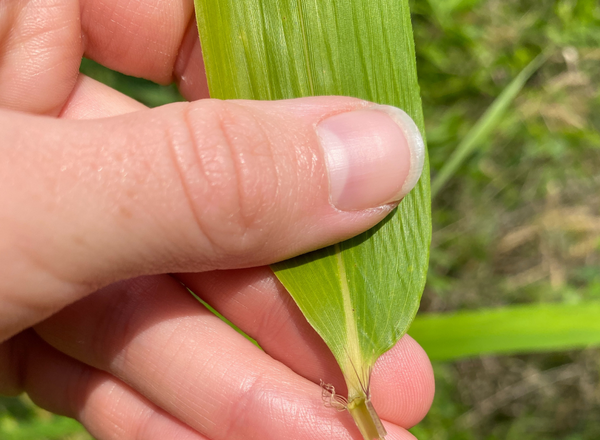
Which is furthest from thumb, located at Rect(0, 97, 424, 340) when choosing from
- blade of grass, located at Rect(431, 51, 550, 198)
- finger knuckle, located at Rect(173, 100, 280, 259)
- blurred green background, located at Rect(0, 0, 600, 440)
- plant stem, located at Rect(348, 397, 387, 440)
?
blurred green background, located at Rect(0, 0, 600, 440)

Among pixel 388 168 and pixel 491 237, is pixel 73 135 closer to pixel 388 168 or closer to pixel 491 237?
pixel 388 168

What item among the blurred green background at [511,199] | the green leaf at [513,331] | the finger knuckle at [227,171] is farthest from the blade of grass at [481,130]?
the finger knuckle at [227,171]

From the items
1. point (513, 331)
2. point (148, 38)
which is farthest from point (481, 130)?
point (148, 38)

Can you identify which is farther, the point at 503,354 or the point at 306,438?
the point at 503,354

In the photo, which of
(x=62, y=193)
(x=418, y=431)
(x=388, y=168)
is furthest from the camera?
(x=418, y=431)

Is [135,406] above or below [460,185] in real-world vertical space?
above

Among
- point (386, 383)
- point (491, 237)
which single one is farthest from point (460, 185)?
point (386, 383)

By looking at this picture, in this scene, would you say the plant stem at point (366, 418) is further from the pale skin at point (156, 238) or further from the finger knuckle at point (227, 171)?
the finger knuckle at point (227, 171)
